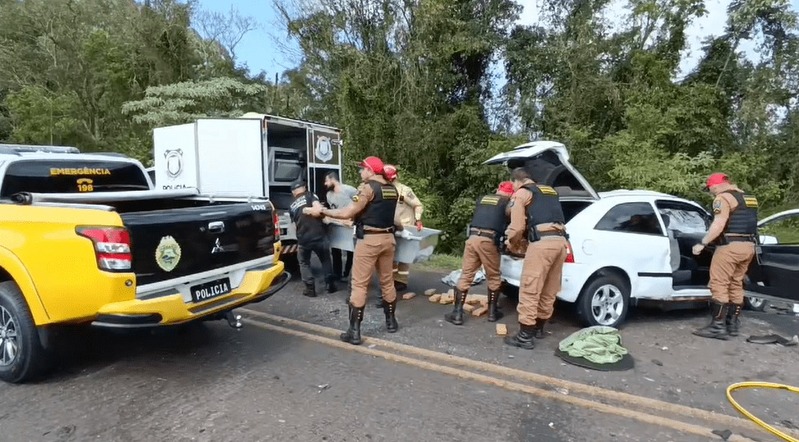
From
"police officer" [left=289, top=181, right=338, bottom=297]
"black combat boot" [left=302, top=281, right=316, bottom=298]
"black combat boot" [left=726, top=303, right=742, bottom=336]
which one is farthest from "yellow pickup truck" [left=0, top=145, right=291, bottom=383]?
"black combat boot" [left=726, top=303, right=742, bottom=336]

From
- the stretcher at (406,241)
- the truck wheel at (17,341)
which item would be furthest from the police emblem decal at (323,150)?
the truck wheel at (17,341)

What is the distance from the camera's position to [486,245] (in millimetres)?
5602

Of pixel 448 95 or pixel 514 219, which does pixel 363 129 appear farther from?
pixel 514 219

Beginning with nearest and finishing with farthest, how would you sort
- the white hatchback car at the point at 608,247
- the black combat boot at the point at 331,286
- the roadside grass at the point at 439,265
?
the white hatchback car at the point at 608,247 → the black combat boot at the point at 331,286 → the roadside grass at the point at 439,265

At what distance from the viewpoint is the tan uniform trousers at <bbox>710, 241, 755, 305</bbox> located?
5.28 metres

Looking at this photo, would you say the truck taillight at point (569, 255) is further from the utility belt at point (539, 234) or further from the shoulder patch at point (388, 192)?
the shoulder patch at point (388, 192)

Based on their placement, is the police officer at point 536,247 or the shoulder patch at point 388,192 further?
the shoulder patch at point 388,192

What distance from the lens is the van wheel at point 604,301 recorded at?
5.26 meters

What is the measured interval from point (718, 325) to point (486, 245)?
2.61 meters

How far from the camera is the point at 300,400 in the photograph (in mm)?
3635

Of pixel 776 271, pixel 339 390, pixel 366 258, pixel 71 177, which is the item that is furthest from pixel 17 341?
pixel 776 271

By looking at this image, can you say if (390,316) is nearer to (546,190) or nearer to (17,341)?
(546,190)

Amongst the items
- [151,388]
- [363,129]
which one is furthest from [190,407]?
[363,129]

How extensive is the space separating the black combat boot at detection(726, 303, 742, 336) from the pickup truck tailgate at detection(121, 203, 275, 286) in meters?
4.95
